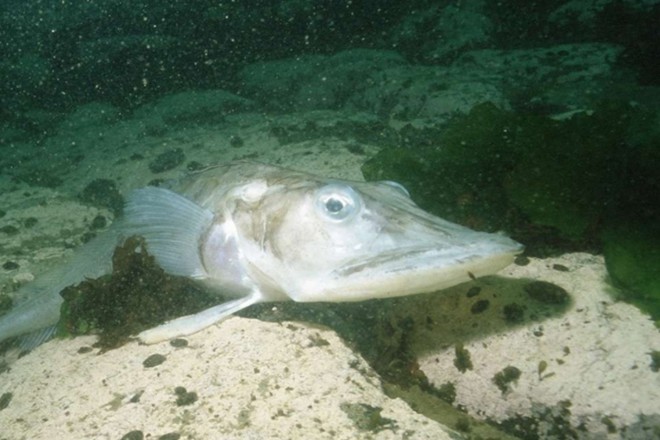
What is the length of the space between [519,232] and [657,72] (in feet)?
30.0

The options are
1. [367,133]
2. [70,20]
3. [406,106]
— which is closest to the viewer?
[367,133]

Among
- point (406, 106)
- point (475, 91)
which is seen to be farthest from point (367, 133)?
point (475, 91)

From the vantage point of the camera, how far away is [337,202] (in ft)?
10.3

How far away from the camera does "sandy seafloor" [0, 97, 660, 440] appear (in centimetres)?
254

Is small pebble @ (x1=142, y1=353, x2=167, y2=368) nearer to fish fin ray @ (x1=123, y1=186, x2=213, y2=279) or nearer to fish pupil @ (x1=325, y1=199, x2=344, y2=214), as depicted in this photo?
fish fin ray @ (x1=123, y1=186, x2=213, y2=279)

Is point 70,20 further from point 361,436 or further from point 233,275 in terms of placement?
point 361,436

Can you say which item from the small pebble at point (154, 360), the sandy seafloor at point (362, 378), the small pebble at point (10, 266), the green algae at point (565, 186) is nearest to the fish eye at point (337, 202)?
the sandy seafloor at point (362, 378)

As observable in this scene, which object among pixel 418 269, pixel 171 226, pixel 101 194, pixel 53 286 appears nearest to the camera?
pixel 418 269

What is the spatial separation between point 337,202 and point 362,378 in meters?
1.21

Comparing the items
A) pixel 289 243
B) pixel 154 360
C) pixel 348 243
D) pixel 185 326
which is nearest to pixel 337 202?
pixel 348 243

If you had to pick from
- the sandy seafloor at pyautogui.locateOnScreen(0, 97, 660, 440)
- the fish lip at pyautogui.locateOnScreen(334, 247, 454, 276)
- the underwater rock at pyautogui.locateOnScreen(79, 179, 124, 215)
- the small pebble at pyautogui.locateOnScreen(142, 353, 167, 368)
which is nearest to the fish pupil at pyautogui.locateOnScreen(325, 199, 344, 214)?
the fish lip at pyautogui.locateOnScreen(334, 247, 454, 276)

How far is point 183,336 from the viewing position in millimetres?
3191

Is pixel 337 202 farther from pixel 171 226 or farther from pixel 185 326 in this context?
pixel 171 226

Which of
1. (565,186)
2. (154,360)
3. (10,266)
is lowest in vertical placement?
(154,360)
